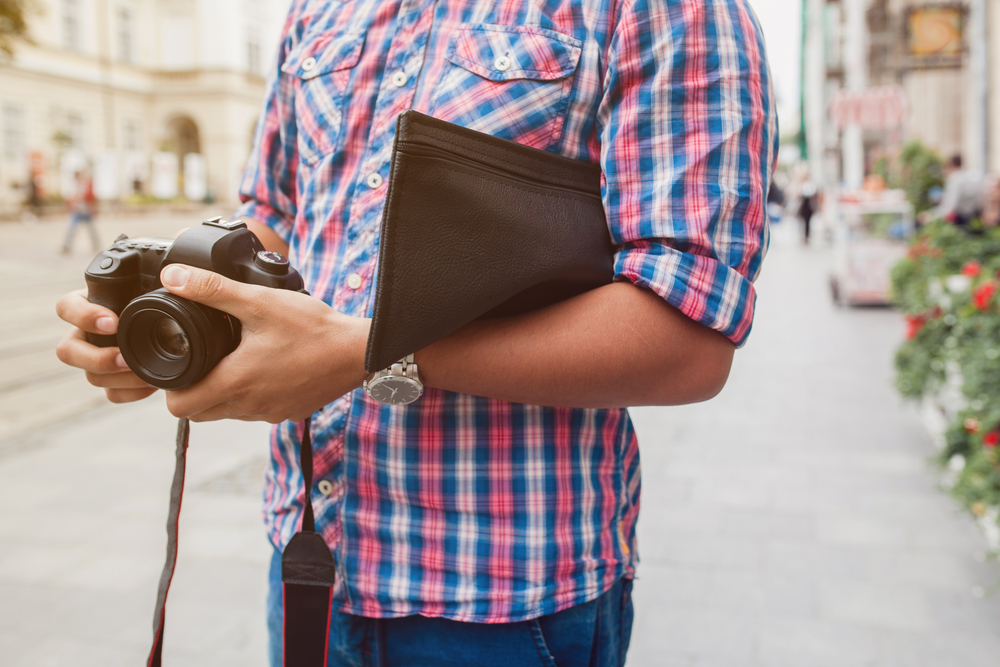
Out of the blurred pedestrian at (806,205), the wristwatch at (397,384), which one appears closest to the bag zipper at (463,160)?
the wristwatch at (397,384)

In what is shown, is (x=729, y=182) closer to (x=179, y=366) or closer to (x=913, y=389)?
(x=179, y=366)

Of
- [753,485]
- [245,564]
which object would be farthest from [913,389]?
[245,564]

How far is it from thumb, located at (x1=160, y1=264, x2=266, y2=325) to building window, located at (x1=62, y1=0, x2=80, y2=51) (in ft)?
118

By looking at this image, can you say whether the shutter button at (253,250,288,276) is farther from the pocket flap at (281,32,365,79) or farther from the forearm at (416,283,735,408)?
the pocket flap at (281,32,365,79)

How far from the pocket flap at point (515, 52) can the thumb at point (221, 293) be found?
0.40 meters

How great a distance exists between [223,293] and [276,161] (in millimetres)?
562

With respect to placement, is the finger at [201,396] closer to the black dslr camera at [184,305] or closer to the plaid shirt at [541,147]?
the black dslr camera at [184,305]

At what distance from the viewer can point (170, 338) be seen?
34.7 inches

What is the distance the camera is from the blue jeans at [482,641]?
1.01 meters

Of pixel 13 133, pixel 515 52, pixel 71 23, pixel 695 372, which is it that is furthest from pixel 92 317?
pixel 71 23

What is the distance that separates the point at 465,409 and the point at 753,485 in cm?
388

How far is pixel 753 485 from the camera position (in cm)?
453

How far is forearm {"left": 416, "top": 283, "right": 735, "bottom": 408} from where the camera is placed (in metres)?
0.89

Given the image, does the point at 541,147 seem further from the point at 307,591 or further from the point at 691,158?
the point at 307,591
